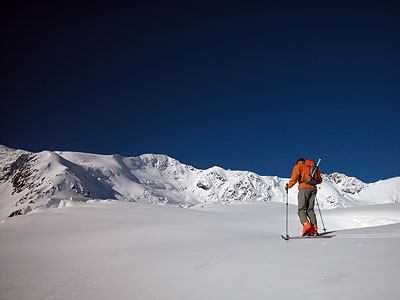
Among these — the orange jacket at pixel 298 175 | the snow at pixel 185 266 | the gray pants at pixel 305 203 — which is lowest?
the snow at pixel 185 266

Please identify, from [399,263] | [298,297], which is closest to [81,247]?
[298,297]

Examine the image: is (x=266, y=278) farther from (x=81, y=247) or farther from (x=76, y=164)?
(x=76, y=164)

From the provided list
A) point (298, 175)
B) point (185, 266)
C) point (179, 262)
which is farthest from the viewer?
Result: point (298, 175)

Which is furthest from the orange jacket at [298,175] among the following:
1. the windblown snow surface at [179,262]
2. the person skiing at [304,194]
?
the windblown snow surface at [179,262]

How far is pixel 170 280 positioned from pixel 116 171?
20105 centimetres

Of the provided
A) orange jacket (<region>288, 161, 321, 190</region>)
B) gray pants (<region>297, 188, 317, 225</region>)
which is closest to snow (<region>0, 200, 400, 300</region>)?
gray pants (<region>297, 188, 317, 225</region>)

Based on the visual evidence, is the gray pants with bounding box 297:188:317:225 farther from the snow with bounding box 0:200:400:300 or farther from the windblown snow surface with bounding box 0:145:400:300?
the snow with bounding box 0:200:400:300

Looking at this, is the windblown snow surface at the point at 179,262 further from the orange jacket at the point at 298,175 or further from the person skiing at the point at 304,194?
the orange jacket at the point at 298,175


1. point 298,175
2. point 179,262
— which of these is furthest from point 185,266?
point 298,175

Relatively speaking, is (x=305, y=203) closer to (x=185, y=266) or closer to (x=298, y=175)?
(x=298, y=175)

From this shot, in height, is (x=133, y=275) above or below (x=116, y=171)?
below

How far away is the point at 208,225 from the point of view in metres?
9.67

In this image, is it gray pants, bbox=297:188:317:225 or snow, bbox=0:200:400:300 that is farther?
gray pants, bbox=297:188:317:225

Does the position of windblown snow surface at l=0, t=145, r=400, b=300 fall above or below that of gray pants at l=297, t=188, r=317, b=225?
below
